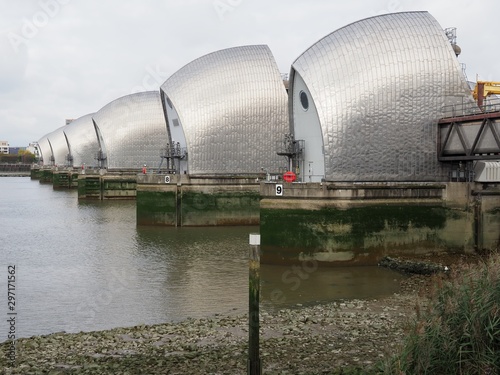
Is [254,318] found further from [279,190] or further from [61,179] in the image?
[61,179]

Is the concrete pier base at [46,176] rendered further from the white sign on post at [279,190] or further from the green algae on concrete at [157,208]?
the white sign on post at [279,190]

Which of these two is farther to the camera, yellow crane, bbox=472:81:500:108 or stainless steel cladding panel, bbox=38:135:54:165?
stainless steel cladding panel, bbox=38:135:54:165

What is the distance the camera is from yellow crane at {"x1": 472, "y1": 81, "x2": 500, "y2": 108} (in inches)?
1387

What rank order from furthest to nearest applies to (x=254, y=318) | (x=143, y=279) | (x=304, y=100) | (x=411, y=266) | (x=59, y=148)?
(x=59, y=148) < (x=304, y=100) < (x=411, y=266) < (x=143, y=279) < (x=254, y=318)

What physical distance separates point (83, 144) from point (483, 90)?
69939 millimetres

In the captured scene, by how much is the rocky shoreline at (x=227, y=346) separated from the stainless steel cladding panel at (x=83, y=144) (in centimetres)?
7718

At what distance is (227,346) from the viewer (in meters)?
12.7

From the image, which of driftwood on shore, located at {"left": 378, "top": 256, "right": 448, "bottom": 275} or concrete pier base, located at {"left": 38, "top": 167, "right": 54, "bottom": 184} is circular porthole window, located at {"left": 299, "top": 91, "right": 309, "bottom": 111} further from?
concrete pier base, located at {"left": 38, "top": 167, "right": 54, "bottom": 184}

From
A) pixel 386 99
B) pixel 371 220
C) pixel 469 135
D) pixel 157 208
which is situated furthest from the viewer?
pixel 157 208

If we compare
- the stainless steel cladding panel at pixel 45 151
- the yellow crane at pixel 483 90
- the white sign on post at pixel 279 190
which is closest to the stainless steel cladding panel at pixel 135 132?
the yellow crane at pixel 483 90

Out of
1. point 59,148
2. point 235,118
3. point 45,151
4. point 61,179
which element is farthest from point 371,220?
point 45,151

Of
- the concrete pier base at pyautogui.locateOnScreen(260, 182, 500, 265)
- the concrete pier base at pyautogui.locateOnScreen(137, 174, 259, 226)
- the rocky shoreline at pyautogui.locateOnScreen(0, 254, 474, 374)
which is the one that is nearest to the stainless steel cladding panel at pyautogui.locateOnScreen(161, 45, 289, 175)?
the concrete pier base at pyautogui.locateOnScreen(137, 174, 259, 226)

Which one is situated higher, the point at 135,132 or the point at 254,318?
the point at 135,132

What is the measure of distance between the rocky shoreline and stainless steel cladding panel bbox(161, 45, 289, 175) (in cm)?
2509
